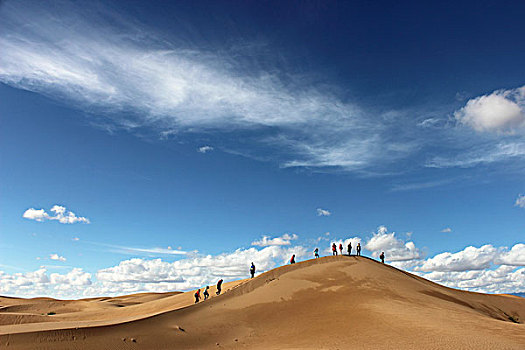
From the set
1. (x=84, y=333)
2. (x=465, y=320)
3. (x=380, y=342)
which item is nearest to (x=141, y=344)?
(x=84, y=333)

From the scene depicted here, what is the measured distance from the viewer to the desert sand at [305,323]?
1455 centimetres

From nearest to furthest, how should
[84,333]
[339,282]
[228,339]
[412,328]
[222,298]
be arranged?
[84,333] < [412,328] < [228,339] < [222,298] < [339,282]

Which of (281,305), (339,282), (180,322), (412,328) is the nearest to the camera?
(412,328)

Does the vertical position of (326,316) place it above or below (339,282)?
below

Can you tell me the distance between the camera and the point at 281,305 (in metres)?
22.1

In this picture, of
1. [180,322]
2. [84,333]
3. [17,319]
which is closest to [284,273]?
[180,322]

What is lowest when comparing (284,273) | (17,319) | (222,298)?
(17,319)

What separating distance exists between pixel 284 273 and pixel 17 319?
74.9 ft

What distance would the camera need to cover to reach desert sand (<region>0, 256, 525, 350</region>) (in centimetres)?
1455

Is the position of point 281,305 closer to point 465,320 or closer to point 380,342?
point 380,342

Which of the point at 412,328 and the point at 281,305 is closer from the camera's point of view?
the point at 412,328

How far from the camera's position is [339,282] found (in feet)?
83.2

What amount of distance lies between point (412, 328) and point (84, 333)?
47.7 feet

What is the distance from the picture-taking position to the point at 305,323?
63.2 feet
